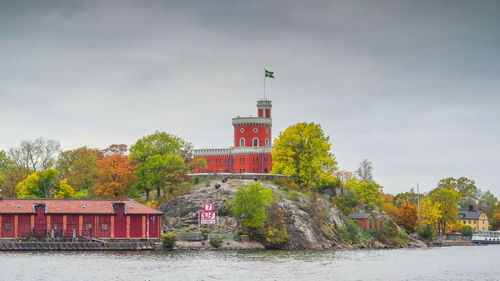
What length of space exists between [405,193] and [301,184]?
229 feet

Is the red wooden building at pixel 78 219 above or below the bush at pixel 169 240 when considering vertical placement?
above

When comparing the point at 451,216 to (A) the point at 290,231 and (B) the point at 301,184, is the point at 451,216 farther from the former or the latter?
(A) the point at 290,231

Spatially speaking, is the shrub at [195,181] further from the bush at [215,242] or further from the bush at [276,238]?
the bush at [215,242]

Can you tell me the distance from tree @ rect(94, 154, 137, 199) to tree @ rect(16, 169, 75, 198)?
500 cm

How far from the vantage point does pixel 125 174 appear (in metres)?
102

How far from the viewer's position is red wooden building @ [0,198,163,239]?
80.4 metres

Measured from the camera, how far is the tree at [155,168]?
332ft

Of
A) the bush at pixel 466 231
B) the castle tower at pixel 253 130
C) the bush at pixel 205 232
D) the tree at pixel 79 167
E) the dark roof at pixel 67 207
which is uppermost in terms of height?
the castle tower at pixel 253 130

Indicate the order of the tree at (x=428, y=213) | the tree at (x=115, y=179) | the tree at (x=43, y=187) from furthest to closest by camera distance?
the tree at (x=428, y=213), the tree at (x=43, y=187), the tree at (x=115, y=179)

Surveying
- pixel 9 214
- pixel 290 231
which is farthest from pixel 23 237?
pixel 290 231

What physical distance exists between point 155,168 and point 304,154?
21.9 meters

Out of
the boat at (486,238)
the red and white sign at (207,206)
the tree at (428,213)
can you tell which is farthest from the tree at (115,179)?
the boat at (486,238)

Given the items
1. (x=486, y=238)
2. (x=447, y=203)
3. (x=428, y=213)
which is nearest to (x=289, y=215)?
(x=428, y=213)

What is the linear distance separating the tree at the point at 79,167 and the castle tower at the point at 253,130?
2599 centimetres
